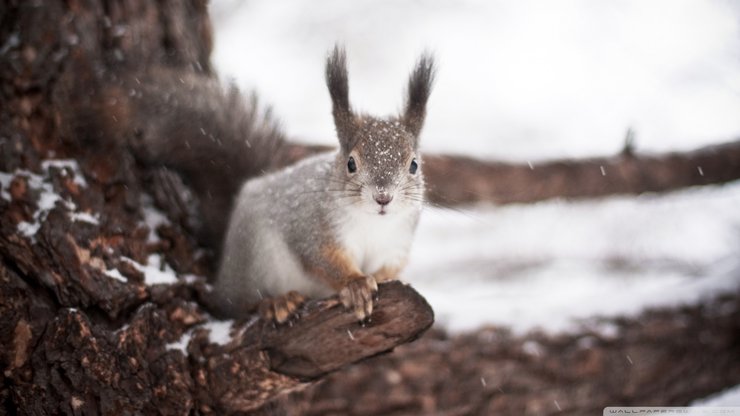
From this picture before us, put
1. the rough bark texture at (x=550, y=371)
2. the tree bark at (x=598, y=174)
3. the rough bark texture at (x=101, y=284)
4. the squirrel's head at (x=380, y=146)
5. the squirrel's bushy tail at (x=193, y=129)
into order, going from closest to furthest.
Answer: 1. the rough bark texture at (x=101, y=284)
2. the squirrel's head at (x=380, y=146)
3. the squirrel's bushy tail at (x=193, y=129)
4. the rough bark texture at (x=550, y=371)
5. the tree bark at (x=598, y=174)

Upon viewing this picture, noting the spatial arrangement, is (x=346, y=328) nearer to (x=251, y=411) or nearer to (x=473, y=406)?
(x=251, y=411)

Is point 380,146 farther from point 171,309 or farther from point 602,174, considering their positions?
point 602,174

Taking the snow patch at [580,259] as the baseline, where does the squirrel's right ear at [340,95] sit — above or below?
above

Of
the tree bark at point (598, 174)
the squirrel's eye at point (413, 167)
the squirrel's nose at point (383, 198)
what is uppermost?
the squirrel's eye at point (413, 167)

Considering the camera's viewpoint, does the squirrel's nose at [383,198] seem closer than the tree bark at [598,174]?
Yes

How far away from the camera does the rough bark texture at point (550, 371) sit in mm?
1571

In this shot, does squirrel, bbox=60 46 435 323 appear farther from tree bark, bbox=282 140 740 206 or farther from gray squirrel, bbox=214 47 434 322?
tree bark, bbox=282 140 740 206

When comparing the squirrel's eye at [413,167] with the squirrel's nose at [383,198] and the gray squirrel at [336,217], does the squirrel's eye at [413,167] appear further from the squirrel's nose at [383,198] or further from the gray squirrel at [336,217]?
the squirrel's nose at [383,198]

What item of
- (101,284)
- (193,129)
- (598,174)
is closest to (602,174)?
(598,174)

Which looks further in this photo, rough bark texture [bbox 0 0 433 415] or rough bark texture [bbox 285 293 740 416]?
rough bark texture [bbox 285 293 740 416]

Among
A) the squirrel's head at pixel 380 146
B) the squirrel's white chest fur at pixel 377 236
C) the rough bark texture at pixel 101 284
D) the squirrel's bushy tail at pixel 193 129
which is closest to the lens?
the rough bark texture at pixel 101 284

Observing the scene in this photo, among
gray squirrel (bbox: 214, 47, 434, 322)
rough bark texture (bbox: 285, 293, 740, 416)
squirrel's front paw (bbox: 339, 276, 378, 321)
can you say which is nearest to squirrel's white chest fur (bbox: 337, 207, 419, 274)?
Answer: gray squirrel (bbox: 214, 47, 434, 322)

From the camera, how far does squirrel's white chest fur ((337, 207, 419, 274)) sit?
4.21 ft

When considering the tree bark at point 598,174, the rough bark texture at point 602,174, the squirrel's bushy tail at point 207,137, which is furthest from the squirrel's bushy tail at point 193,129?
the rough bark texture at point 602,174
